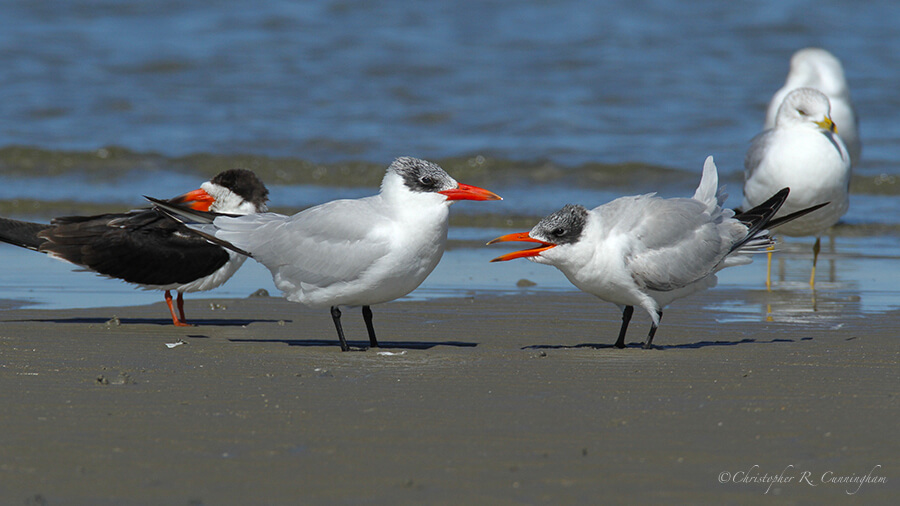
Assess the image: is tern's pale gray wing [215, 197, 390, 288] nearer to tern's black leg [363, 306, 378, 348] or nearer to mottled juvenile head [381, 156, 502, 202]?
mottled juvenile head [381, 156, 502, 202]

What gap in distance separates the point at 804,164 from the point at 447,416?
15.8 feet

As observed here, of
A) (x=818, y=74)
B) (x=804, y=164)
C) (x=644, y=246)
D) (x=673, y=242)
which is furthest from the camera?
(x=818, y=74)

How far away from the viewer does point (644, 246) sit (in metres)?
4.88

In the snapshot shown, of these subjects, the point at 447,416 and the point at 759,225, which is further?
the point at 759,225

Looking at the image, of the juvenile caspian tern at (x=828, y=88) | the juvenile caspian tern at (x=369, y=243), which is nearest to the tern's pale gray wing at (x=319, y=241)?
the juvenile caspian tern at (x=369, y=243)

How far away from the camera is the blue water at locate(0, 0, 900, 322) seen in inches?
484

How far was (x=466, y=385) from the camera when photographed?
4.00 meters

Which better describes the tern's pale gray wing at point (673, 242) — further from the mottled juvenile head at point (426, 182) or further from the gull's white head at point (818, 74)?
the gull's white head at point (818, 74)

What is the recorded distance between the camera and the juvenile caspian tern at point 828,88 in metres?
10.0

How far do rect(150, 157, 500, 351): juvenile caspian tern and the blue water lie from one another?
10.7ft

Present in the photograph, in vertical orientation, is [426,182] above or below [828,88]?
below

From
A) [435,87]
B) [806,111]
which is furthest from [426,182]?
[435,87]

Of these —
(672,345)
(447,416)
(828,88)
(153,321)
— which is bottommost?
(447,416)

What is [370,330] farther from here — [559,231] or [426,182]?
[559,231]
